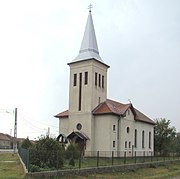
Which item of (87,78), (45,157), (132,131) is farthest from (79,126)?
(45,157)

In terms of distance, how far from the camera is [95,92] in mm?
43375

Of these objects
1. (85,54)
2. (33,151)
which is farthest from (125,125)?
(33,151)

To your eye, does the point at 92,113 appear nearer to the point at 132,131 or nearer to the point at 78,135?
the point at 78,135

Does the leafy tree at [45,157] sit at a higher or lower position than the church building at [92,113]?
lower

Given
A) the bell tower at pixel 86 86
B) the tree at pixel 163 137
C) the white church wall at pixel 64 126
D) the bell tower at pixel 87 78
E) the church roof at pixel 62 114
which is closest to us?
the bell tower at pixel 86 86

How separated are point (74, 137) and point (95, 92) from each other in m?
6.80

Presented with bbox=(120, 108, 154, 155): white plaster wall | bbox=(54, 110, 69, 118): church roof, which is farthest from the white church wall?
bbox=(120, 108, 154, 155): white plaster wall

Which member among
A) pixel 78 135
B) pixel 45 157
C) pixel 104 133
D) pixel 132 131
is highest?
pixel 132 131

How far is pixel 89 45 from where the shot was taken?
1810 inches

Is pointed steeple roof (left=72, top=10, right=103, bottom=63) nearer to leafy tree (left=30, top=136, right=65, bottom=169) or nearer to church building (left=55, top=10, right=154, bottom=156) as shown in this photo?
church building (left=55, top=10, right=154, bottom=156)

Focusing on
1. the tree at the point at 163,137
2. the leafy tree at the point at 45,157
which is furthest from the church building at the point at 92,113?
the leafy tree at the point at 45,157

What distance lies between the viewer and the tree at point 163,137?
200 ft

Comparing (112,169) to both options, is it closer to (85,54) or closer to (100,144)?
(100,144)

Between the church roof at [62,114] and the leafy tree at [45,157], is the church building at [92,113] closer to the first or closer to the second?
the church roof at [62,114]
